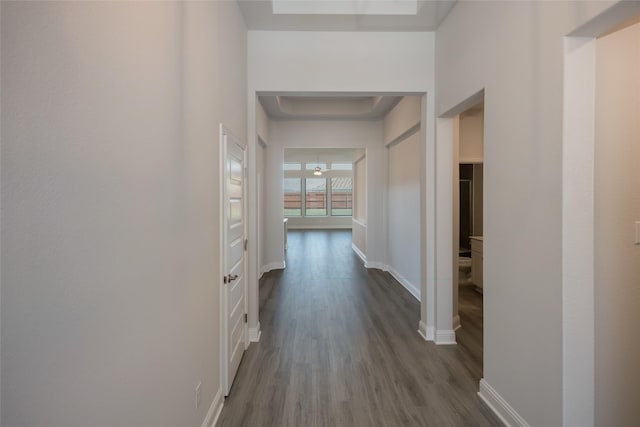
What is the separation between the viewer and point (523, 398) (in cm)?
209

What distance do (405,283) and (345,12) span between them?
14.1 ft

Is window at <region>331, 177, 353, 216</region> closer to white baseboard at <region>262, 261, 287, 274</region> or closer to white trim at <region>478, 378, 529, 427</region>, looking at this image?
white baseboard at <region>262, 261, 287, 274</region>

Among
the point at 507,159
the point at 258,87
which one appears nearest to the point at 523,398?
the point at 507,159

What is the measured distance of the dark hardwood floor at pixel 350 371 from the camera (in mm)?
2346

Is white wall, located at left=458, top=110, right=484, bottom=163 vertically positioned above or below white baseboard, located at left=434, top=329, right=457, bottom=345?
above

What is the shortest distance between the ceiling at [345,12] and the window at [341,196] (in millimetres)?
12533

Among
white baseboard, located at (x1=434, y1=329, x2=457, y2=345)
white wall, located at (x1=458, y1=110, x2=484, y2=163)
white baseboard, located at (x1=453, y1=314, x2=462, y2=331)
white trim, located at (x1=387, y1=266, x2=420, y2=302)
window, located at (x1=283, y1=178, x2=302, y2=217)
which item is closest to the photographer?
white baseboard, located at (x1=434, y1=329, x2=457, y2=345)

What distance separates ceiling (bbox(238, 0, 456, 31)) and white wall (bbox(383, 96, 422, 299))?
1721mm

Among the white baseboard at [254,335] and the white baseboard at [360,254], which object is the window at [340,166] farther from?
the white baseboard at [254,335]

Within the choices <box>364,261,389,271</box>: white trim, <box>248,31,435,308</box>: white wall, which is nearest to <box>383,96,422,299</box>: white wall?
<box>364,261,389,271</box>: white trim

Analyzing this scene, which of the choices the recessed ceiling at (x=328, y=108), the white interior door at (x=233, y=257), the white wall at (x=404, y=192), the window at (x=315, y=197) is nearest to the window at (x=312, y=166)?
the window at (x=315, y=197)

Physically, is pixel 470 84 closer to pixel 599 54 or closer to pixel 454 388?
pixel 599 54

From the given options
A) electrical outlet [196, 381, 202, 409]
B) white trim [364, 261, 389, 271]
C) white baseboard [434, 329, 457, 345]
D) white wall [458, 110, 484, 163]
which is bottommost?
white baseboard [434, 329, 457, 345]

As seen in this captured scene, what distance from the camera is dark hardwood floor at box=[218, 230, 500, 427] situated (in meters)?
2.35
